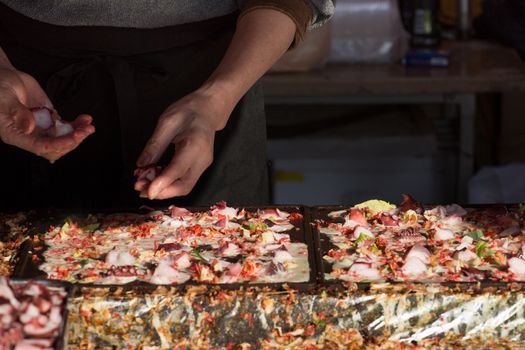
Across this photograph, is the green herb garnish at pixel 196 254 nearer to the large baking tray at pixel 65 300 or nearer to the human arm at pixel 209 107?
the human arm at pixel 209 107

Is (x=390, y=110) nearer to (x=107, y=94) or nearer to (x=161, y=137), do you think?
(x=107, y=94)

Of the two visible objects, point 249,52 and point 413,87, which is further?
point 413,87

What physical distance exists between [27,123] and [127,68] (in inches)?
21.7

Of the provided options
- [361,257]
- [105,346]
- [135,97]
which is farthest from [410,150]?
[105,346]

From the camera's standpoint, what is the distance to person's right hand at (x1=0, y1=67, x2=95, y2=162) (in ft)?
5.99

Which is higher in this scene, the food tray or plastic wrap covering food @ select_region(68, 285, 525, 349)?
the food tray

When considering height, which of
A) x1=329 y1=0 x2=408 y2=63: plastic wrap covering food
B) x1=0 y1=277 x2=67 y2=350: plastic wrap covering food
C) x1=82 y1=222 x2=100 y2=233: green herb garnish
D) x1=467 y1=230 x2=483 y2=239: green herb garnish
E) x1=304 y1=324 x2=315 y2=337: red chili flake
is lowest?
x1=304 y1=324 x2=315 y2=337: red chili flake

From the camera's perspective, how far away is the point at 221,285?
1763 millimetres

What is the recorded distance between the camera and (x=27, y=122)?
1.88 m

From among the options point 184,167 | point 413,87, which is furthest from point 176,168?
point 413,87

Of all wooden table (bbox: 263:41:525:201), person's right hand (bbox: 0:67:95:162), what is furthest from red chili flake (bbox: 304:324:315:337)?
wooden table (bbox: 263:41:525:201)

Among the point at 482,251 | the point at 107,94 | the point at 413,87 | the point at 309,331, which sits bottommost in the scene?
the point at 309,331

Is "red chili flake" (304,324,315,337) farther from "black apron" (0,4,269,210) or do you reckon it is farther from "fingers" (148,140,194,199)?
"black apron" (0,4,269,210)

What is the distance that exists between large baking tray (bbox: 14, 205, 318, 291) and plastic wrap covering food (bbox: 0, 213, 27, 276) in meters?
0.02
